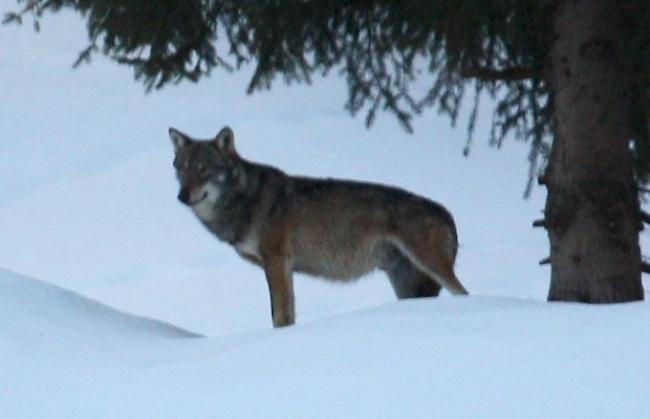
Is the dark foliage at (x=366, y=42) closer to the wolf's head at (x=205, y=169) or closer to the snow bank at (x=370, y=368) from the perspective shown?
the wolf's head at (x=205, y=169)

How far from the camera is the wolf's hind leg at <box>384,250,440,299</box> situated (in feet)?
32.0

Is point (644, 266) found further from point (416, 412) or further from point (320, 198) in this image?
point (416, 412)

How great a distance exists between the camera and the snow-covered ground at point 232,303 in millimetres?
5684

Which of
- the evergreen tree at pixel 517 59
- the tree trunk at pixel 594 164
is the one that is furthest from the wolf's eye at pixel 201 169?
the tree trunk at pixel 594 164

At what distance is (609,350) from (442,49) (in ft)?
12.6

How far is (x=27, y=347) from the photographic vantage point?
689 centimetres

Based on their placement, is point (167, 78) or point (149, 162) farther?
point (149, 162)

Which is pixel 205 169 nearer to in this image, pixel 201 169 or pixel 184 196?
pixel 201 169

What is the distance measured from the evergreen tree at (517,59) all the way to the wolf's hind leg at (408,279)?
1.04 meters

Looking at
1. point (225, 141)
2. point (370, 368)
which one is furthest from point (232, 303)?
point (370, 368)

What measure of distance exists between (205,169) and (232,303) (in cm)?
718

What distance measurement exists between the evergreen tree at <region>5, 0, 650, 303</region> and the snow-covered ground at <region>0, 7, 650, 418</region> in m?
0.78

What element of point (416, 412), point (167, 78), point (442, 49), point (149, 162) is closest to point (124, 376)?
point (416, 412)

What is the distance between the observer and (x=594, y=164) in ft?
27.1
